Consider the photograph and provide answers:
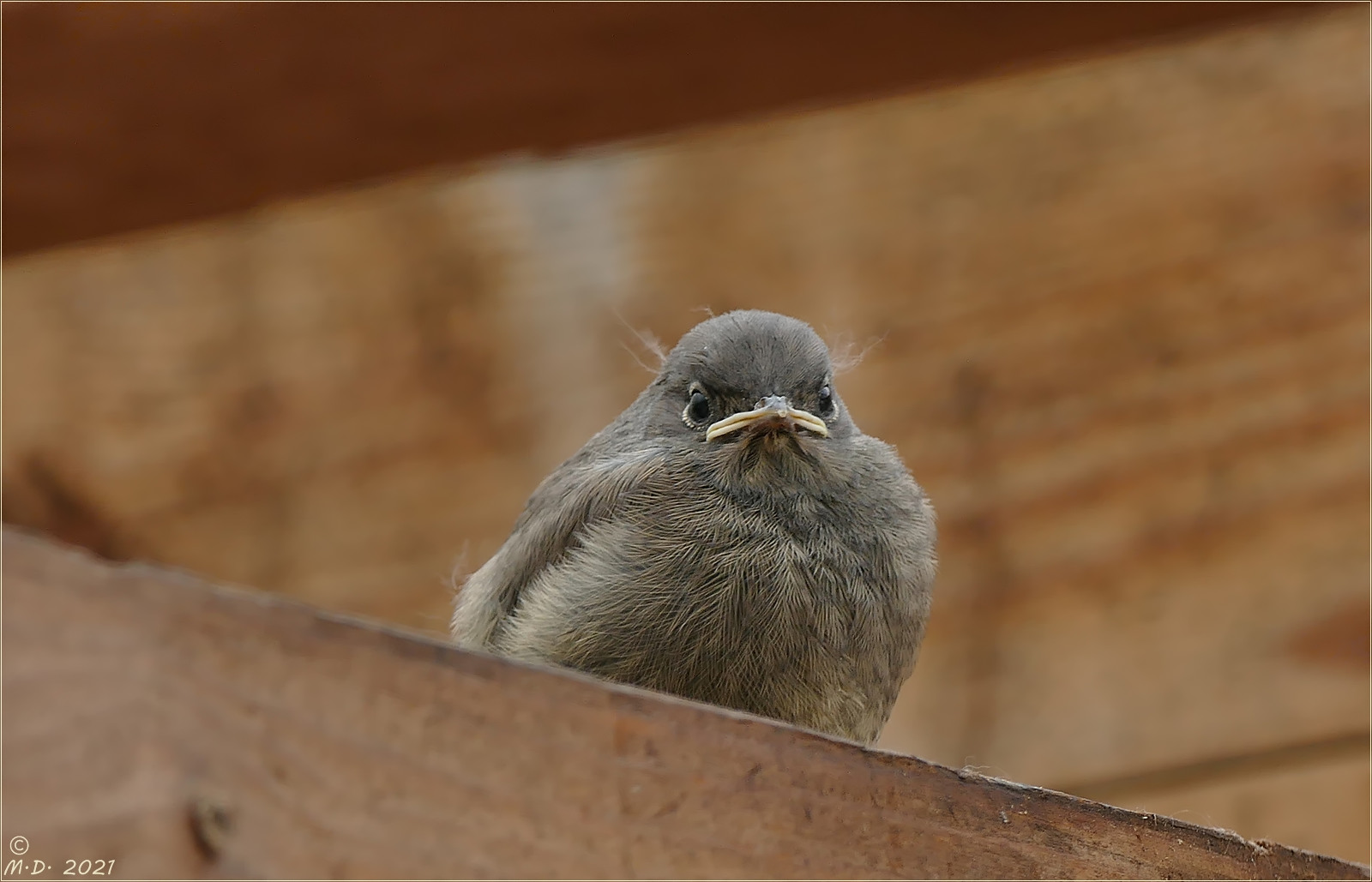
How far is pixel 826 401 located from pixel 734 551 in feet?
1.82

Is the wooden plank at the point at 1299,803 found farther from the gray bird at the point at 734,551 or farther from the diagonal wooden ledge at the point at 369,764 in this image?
the diagonal wooden ledge at the point at 369,764

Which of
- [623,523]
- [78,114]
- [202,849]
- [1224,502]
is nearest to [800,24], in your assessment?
[623,523]

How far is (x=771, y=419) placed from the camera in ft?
8.88

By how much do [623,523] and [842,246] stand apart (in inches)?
43.9

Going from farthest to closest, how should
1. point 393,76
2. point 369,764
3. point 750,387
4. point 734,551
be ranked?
point 750,387 → point 393,76 → point 734,551 → point 369,764

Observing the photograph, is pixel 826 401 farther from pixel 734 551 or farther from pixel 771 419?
pixel 734 551

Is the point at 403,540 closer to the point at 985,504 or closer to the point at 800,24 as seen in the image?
the point at 985,504

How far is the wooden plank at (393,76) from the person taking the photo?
8.17ft

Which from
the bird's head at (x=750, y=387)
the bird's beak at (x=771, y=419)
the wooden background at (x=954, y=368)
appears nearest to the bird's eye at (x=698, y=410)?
the bird's head at (x=750, y=387)

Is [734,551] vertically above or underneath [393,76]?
underneath

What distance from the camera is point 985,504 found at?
3.40 meters

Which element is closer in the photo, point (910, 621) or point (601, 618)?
point (601, 618)

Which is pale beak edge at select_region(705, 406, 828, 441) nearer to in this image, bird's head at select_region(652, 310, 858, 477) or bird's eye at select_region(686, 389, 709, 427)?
bird's head at select_region(652, 310, 858, 477)

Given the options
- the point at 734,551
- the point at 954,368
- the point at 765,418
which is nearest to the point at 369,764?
the point at 734,551
